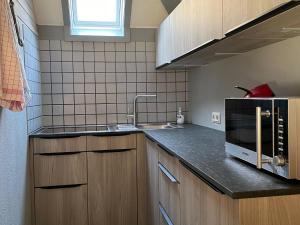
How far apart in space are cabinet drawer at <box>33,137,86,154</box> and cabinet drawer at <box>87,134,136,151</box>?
0.23 ft

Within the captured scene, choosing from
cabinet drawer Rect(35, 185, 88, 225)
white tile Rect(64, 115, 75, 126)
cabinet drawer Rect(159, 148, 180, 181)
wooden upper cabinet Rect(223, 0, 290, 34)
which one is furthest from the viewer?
white tile Rect(64, 115, 75, 126)

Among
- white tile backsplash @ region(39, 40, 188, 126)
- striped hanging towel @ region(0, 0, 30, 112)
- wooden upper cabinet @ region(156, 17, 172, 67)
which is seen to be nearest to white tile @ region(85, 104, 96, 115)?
white tile backsplash @ region(39, 40, 188, 126)

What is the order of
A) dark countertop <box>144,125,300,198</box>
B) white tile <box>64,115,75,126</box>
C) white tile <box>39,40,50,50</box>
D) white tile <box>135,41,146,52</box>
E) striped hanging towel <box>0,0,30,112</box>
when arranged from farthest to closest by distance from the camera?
1. white tile <box>135,41,146,52</box>
2. white tile <box>64,115,75,126</box>
3. white tile <box>39,40,50,50</box>
4. striped hanging towel <box>0,0,30,112</box>
5. dark countertop <box>144,125,300,198</box>

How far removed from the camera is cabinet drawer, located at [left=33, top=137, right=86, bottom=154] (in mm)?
2658

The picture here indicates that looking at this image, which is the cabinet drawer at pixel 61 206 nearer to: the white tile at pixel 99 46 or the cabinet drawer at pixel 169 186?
the cabinet drawer at pixel 169 186

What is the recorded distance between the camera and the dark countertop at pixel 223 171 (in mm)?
1014

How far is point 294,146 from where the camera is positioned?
3.42ft

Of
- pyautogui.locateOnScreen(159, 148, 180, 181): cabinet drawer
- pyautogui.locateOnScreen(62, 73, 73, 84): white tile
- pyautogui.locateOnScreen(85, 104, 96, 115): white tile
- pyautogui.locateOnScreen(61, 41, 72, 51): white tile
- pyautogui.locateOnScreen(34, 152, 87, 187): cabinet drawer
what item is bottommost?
pyautogui.locateOnScreen(34, 152, 87, 187): cabinet drawer

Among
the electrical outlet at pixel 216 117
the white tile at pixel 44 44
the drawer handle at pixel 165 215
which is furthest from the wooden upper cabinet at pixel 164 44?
the drawer handle at pixel 165 215

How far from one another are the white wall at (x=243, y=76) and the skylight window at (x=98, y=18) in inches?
38.1

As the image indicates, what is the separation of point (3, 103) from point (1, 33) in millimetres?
355

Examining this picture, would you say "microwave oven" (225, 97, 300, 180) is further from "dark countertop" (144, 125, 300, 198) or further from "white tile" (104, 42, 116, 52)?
"white tile" (104, 42, 116, 52)

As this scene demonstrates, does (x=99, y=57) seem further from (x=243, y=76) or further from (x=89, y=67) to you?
(x=243, y=76)

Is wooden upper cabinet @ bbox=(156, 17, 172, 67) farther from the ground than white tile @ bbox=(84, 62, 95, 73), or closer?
farther from the ground
